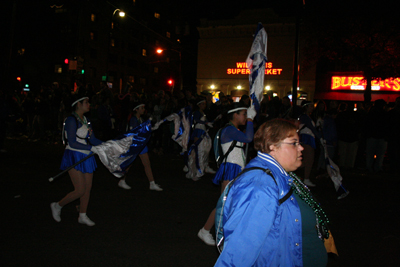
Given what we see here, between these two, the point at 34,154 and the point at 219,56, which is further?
the point at 219,56

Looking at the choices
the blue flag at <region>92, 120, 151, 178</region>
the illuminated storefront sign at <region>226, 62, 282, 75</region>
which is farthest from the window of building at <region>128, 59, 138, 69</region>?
the blue flag at <region>92, 120, 151, 178</region>

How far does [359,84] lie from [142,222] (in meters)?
28.5

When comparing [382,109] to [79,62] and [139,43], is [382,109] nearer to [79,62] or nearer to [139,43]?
[79,62]

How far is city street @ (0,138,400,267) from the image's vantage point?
390cm

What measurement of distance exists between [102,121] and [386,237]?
10490 millimetres

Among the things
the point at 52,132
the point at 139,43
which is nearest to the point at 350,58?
the point at 52,132

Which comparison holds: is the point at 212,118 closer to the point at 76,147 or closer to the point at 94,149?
the point at 94,149

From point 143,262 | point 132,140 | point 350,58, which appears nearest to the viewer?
point 143,262

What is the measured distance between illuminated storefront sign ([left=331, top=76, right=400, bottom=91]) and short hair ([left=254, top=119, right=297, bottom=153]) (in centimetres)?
2868

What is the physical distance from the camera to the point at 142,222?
501cm

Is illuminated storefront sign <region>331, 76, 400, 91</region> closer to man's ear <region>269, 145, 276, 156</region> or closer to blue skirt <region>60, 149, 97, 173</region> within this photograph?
blue skirt <region>60, 149, 97, 173</region>

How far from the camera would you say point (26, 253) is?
152 inches

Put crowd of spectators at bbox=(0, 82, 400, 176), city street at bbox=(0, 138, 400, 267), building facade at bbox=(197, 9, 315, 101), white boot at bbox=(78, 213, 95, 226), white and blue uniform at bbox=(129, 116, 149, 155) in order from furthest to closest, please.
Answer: building facade at bbox=(197, 9, 315, 101), crowd of spectators at bbox=(0, 82, 400, 176), white and blue uniform at bbox=(129, 116, 149, 155), white boot at bbox=(78, 213, 95, 226), city street at bbox=(0, 138, 400, 267)

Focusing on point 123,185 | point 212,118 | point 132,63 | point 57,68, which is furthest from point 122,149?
point 132,63
